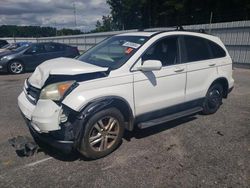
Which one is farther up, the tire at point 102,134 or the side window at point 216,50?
the side window at point 216,50

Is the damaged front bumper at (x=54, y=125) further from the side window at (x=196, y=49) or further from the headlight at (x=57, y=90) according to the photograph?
the side window at (x=196, y=49)

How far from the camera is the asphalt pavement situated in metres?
3.21

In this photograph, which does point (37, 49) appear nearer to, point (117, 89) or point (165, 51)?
point (165, 51)

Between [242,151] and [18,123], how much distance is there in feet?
14.1

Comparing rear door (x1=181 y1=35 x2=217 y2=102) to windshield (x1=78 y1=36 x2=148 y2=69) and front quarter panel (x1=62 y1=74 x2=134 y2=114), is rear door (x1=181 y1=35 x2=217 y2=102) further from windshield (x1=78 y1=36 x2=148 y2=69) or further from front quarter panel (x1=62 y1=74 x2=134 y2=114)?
front quarter panel (x1=62 y1=74 x2=134 y2=114)

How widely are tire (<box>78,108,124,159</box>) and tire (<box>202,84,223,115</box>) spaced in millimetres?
2425

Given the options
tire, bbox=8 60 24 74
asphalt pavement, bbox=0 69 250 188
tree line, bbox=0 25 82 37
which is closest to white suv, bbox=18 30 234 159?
asphalt pavement, bbox=0 69 250 188

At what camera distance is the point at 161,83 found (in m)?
4.25

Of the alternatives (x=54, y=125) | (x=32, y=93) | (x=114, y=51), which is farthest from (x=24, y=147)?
(x=114, y=51)

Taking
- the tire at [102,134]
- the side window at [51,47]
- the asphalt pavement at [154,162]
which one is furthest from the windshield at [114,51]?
the side window at [51,47]

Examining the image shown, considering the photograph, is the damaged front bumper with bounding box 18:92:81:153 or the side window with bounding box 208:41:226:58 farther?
the side window with bounding box 208:41:226:58

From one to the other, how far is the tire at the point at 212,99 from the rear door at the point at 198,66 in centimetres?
28

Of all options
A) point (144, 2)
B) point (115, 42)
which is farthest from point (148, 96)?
point (144, 2)

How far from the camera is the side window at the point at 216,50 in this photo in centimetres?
534
